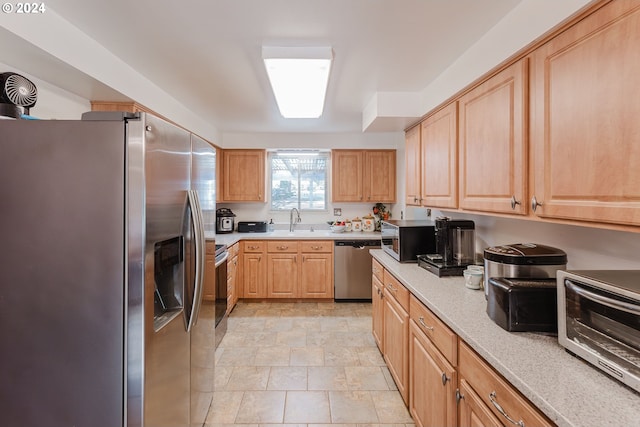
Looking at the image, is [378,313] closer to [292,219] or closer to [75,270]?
[75,270]

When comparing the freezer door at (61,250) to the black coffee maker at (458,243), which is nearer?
the freezer door at (61,250)

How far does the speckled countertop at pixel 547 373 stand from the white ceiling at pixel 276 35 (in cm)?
153

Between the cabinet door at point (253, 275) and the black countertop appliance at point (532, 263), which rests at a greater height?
the black countertop appliance at point (532, 263)

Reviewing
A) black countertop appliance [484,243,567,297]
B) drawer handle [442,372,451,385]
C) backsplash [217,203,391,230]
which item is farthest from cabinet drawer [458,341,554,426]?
backsplash [217,203,391,230]

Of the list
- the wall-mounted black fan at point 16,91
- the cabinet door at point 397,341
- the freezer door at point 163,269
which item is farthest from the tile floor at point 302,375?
the wall-mounted black fan at point 16,91

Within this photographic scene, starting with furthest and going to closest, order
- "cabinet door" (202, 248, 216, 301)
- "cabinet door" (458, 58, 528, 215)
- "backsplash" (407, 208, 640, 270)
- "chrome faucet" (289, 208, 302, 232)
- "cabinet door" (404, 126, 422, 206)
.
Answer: "chrome faucet" (289, 208, 302, 232), "cabinet door" (404, 126, 422, 206), "cabinet door" (202, 248, 216, 301), "cabinet door" (458, 58, 528, 215), "backsplash" (407, 208, 640, 270)

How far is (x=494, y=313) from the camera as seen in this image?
48.4 inches

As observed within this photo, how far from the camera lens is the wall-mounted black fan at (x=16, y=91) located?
128 cm

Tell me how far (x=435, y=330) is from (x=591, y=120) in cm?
108

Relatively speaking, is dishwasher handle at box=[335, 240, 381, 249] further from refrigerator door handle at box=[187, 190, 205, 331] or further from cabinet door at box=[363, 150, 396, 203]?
refrigerator door handle at box=[187, 190, 205, 331]

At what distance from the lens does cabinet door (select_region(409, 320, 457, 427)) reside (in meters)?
1.29

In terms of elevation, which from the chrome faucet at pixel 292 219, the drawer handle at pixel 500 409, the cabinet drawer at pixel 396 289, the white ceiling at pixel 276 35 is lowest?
the drawer handle at pixel 500 409

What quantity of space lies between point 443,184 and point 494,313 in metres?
1.16

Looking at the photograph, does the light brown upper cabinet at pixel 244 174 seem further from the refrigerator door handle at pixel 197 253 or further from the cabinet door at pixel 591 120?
the cabinet door at pixel 591 120
